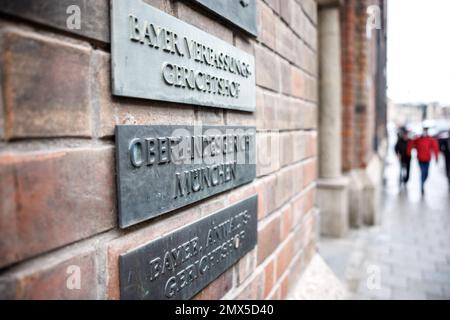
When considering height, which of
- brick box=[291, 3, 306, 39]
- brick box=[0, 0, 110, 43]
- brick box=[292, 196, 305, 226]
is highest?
brick box=[291, 3, 306, 39]

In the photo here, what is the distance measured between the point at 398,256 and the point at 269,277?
10.2 feet

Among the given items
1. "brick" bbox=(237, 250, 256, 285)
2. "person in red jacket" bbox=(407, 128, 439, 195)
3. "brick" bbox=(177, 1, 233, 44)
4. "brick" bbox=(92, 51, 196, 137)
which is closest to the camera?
"brick" bbox=(92, 51, 196, 137)

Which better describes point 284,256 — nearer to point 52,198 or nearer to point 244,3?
point 244,3

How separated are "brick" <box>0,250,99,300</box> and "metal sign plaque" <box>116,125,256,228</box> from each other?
109mm

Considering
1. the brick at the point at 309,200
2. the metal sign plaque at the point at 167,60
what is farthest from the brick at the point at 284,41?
the brick at the point at 309,200

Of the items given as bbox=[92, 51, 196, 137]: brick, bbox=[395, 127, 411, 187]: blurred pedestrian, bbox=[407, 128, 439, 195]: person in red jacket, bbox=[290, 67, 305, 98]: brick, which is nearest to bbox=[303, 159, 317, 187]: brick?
bbox=[290, 67, 305, 98]: brick

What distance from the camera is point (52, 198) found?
0.59 m

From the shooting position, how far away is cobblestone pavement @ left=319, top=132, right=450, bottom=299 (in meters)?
3.21

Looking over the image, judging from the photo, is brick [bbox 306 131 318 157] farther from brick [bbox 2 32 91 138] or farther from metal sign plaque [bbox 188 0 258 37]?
brick [bbox 2 32 91 138]

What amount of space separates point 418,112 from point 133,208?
57.5 meters

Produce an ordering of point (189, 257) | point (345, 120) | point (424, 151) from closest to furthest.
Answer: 1. point (189, 257)
2. point (345, 120)
3. point (424, 151)

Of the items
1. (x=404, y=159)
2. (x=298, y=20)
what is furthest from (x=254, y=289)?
(x=404, y=159)

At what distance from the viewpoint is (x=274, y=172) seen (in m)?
1.61

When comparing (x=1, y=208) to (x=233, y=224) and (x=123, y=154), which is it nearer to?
(x=123, y=154)
